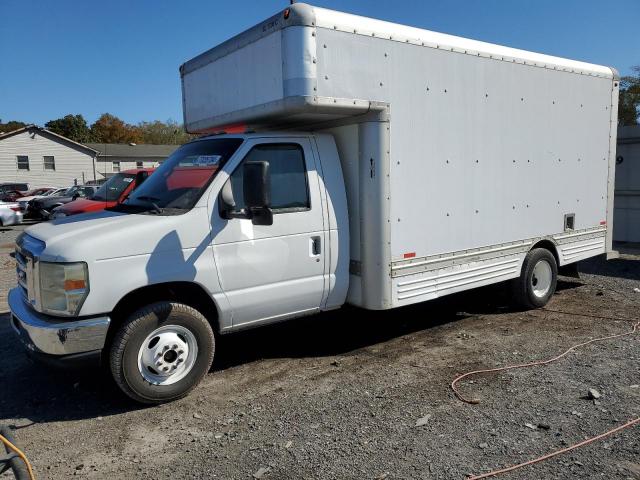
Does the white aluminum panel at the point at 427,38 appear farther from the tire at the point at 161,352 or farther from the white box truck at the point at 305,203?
the tire at the point at 161,352

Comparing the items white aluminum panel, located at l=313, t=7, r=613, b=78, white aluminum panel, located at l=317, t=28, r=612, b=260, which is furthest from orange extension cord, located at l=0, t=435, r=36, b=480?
white aluminum panel, located at l=313, t=7, r=613, b=78

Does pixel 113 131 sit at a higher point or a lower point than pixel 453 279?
higher

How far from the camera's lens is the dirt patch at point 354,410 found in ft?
11.7

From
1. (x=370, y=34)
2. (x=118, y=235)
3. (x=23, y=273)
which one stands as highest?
(x=370, y=34)

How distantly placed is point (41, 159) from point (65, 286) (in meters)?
39.2

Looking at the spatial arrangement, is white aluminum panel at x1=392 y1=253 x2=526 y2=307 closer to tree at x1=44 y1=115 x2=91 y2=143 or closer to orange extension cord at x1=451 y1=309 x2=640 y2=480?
orange extension cord at x1=451 y1=309 x2=640 y2=480

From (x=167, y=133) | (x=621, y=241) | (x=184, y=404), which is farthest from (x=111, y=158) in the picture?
(x=184, y=404)

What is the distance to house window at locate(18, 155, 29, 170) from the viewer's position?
37.7 m

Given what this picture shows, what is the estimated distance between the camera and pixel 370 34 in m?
5.04

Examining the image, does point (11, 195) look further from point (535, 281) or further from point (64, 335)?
point (535, 281)

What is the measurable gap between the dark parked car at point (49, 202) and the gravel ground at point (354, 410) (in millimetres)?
19982

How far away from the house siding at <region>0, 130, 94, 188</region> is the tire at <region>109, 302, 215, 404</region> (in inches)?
1524

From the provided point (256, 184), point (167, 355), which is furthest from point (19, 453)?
point (256, 184)

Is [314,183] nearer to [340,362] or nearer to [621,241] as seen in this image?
[340,362]
